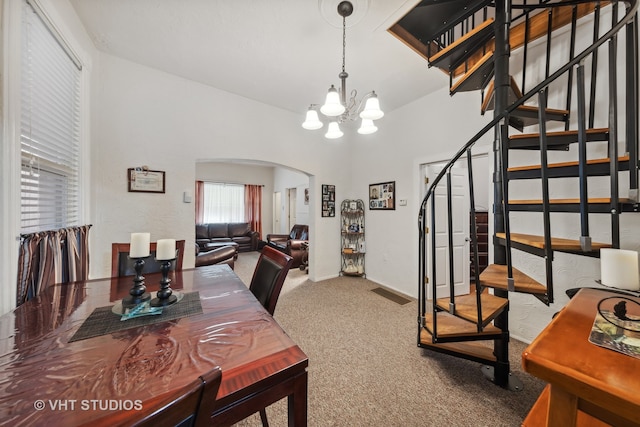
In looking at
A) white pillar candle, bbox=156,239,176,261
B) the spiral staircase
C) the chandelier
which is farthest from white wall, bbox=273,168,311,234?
white pillar candle, bbox=156,239,176,261

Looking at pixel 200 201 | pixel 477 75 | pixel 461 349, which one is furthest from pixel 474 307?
pixel 200 201

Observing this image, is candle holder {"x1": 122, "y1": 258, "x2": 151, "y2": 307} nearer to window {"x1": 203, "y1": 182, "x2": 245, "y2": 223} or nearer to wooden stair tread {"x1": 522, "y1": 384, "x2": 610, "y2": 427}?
wooden stair tread {"x1": 522, "y1": 384, "x2": 610, "y2": 427}

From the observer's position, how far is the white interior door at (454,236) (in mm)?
3256

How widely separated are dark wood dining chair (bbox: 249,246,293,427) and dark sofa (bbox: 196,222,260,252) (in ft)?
17.6

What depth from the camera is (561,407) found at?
63 centimetres

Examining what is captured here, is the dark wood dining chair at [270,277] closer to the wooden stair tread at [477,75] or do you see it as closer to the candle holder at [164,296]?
the candle holder at [164,296]

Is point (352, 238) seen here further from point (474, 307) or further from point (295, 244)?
point (474, 307)

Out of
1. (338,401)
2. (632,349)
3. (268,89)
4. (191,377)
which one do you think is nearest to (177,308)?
(191,377)

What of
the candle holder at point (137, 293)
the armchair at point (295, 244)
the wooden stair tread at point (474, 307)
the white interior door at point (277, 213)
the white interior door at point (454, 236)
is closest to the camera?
the candle holder at point (137, 293)

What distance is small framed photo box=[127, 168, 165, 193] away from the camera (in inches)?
103

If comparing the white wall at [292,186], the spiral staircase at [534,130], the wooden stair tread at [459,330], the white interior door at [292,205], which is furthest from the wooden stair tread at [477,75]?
the white interior door at [292,205]

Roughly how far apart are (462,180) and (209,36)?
3542mm

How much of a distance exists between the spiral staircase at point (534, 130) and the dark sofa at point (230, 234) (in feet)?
19.4

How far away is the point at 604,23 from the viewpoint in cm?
178
